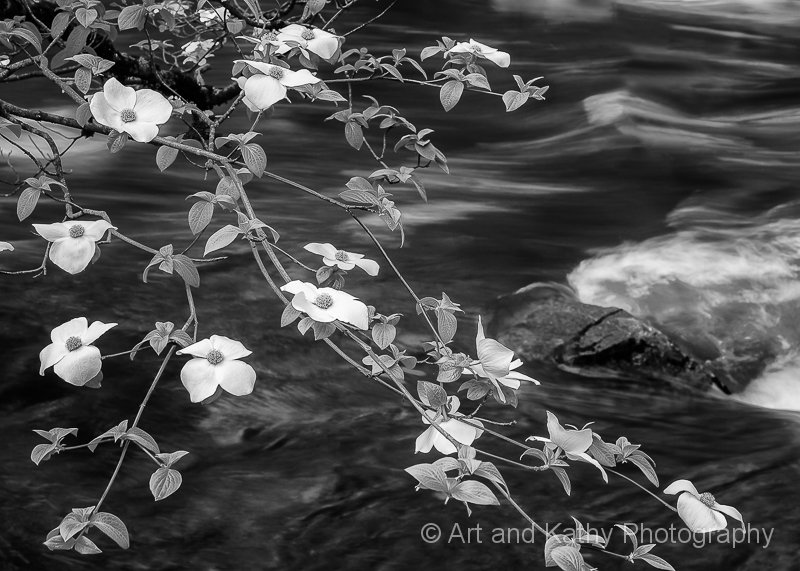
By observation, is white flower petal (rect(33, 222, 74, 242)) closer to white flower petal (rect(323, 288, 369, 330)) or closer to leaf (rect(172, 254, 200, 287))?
leaf (rect(172, 254, 200, 287))

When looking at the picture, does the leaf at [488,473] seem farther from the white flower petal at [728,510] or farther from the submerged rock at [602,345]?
→ the submerged rock at [602,345]

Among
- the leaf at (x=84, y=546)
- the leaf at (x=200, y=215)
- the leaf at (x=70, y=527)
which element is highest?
the leaf at (x=200, y=215)

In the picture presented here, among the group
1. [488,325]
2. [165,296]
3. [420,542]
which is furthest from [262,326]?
[420,542]

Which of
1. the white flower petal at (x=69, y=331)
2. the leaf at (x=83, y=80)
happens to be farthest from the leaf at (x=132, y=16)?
the white flower petal at (x=69, y=331)

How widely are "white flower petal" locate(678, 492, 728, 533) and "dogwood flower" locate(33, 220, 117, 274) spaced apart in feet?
3.07

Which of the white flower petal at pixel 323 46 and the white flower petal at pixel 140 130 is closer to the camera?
the white flower petal at pixel 140 130

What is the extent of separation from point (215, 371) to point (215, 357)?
0.02 metres

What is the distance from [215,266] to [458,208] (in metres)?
1.96

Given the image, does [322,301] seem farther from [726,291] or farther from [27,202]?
[726,291]

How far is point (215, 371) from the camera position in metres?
1.22

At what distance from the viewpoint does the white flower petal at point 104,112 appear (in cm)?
128

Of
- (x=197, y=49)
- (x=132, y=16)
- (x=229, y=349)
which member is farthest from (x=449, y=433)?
(x=197, y=49)

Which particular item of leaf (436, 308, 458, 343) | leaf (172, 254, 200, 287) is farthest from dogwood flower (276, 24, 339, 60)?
leaf (436, 308, 458, 343)

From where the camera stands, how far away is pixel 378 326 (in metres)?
1.37
